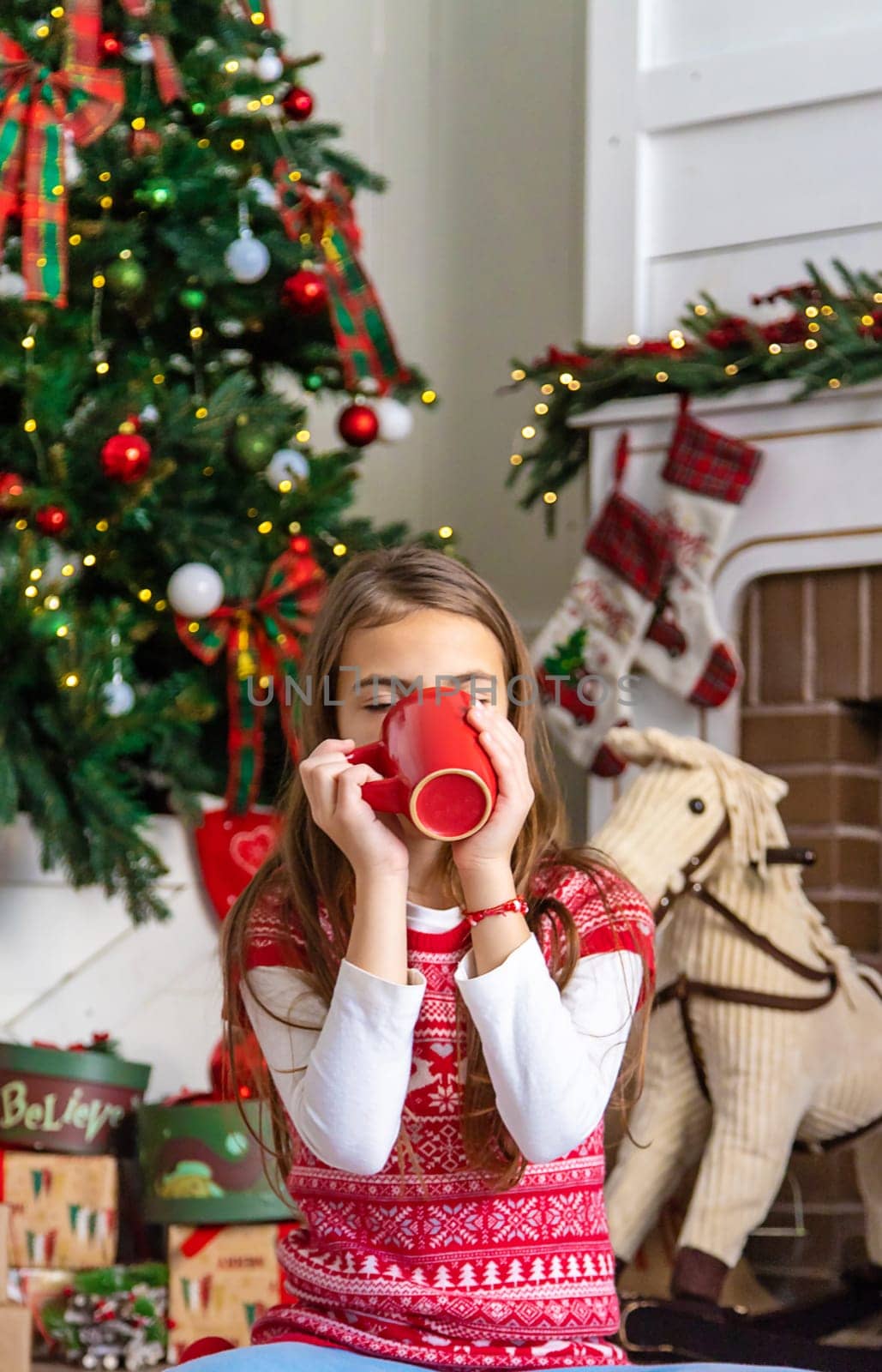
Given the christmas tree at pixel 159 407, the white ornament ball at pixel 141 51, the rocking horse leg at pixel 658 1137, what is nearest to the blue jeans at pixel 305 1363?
the rocking horse leg at pixel 658 1137

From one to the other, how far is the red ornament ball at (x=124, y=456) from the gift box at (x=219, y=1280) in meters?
0.99

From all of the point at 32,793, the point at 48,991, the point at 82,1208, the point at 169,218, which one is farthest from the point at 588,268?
the point at 82,1208

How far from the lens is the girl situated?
3.26ft

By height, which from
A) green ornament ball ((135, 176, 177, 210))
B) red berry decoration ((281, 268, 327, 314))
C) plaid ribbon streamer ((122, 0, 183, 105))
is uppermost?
plaid ribbon streamer ((122, 0, 183, 105))

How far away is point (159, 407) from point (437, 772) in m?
1.47

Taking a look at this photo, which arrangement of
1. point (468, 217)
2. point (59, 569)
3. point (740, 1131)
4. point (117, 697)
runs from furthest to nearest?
point (468, 217) → point (59, 569) → point (117, 697) → point (740, 1131)

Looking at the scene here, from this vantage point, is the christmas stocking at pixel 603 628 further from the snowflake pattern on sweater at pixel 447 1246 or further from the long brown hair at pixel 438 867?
the snowflake pattern on sweater at pixel 447 1246

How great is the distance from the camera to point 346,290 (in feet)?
8.13

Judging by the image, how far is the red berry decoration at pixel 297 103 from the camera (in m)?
2.43

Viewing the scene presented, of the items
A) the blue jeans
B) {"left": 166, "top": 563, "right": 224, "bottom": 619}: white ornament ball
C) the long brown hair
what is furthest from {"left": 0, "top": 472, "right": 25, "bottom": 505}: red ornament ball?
the blue jeans

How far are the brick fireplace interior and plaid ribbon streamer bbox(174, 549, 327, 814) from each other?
679 millimetres

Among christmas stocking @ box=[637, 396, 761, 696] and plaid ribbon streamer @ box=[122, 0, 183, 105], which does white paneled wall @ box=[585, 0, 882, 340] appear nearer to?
christmas stocking @ box=[637, 396, 761, 696]

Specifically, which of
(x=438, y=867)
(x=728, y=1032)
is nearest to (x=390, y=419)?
(x=728, y=1032)

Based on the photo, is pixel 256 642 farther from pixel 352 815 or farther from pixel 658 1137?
pixel 352 815
